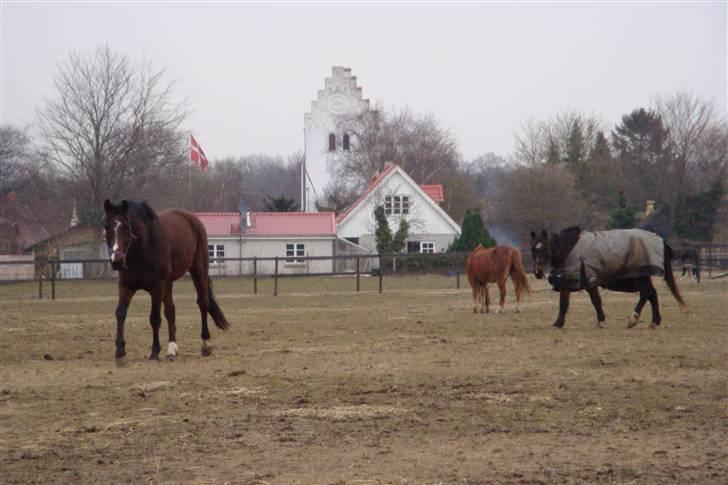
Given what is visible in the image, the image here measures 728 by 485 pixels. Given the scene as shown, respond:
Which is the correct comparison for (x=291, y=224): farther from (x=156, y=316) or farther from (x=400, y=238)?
(x=156, y=316)

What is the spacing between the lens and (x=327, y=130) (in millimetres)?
69562

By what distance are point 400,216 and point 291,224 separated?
6526mm

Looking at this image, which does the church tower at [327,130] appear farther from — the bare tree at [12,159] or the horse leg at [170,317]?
the horse leg at [170,317]

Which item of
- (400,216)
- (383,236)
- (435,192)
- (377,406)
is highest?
(435,192)

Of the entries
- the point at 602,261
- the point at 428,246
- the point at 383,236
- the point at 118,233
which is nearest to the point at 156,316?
the point at 118,233

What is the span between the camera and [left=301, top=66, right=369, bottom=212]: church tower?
68312 millimetres

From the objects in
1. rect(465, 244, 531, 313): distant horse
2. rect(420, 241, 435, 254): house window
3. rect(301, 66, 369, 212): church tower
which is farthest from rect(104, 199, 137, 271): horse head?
rect(301, 66, 369, 212): church tower

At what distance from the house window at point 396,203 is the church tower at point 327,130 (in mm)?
13864

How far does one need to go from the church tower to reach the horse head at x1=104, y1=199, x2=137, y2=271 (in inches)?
2244

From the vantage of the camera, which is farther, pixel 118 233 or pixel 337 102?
pixel 337 102

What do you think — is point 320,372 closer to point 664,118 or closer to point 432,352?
point 432,352

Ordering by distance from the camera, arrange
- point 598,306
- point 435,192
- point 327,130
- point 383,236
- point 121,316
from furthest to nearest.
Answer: point 327,130 < point 435,192 < point 383,236 < point 598,306 < point 121,316

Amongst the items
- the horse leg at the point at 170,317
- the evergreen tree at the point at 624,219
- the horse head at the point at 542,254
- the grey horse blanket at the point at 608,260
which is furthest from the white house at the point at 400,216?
the horse leg at the point at 170,317

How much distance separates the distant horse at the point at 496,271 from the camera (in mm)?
17953
